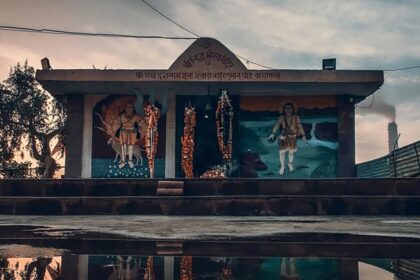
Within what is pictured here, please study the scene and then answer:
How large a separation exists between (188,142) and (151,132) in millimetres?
2194

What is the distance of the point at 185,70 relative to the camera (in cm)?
1820

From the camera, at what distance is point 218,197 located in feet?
33.3

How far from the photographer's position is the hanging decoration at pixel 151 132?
15898mm

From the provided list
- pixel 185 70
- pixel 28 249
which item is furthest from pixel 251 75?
pixel 28 249

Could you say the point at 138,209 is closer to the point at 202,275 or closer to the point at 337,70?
the point at 202,275

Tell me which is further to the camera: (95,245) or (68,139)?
(68,139)

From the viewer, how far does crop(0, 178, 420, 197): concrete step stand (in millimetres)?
10945

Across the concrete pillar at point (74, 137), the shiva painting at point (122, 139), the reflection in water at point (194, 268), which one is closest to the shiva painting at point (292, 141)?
the shiva painting at point (122, 139)

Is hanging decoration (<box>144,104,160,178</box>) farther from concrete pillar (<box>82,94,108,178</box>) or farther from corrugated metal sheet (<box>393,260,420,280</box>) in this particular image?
corrugated metal sheet (<box>393,260,420,280</box>)

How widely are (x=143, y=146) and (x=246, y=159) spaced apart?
189 inches

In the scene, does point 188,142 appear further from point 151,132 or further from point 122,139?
point 122,139

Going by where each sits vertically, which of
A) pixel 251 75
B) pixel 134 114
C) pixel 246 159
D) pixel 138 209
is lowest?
pixel 138 209

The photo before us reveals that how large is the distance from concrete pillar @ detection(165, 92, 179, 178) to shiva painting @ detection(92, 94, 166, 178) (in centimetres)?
21

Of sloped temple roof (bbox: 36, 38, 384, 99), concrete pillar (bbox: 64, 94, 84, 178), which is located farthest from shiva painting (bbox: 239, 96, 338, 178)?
concrete pillar (bbox: 64, 94, 84, 178)
